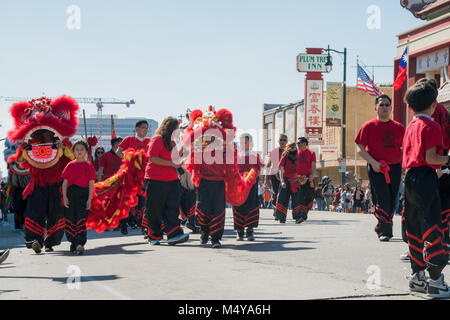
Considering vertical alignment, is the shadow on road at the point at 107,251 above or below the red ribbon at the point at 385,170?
below

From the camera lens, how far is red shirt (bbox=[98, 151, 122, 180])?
45.2ft

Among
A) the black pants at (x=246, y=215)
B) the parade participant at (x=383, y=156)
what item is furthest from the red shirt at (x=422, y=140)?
the black pants at (x=246, y=215)

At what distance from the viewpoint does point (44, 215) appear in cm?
985

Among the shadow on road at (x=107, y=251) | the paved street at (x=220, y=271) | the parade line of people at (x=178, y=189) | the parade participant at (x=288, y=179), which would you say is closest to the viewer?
the paved street at (x=220, y=271)

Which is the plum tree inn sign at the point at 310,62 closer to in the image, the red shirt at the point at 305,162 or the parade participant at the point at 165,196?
the red shirt at the point at 305,162

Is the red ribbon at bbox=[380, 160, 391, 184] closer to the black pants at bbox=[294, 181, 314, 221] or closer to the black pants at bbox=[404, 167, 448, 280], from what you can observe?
the black pants at bbox=[404, 167, 448, 280]

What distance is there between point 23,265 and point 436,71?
93.9 feet

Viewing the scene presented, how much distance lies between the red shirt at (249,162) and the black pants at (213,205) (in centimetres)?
207

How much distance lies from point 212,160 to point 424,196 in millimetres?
4219

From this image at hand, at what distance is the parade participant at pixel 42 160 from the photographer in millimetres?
9773

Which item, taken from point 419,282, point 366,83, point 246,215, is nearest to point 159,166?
point 246,215

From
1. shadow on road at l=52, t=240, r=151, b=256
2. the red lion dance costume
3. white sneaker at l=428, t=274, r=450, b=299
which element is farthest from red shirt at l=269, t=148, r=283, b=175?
white sneaker at l=428, t=274, r=450, b=299
